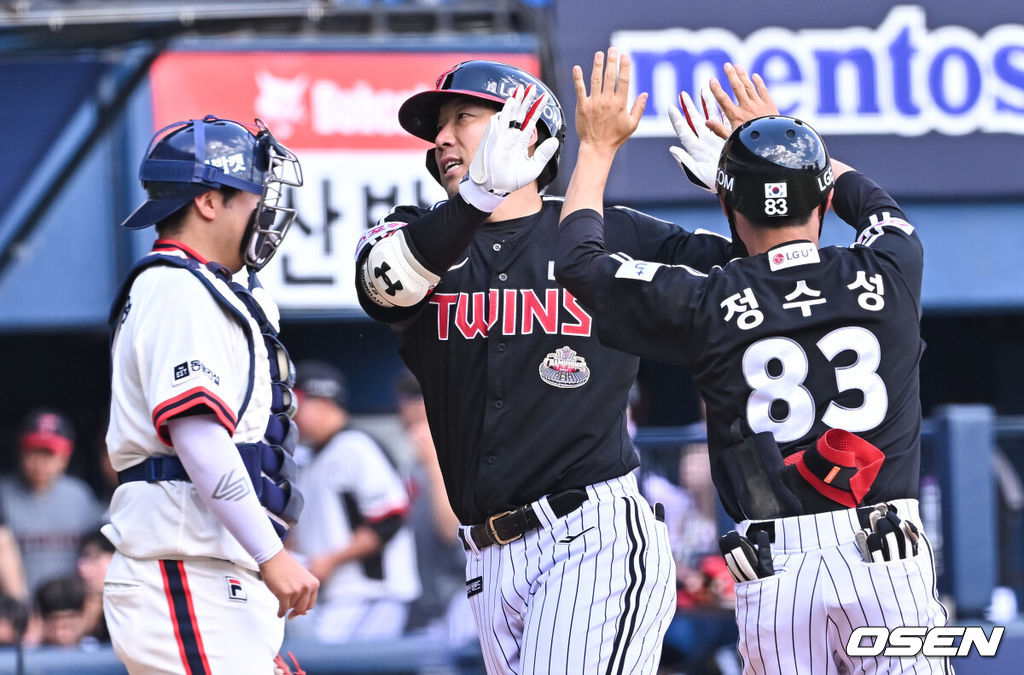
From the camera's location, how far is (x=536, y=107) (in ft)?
12.8

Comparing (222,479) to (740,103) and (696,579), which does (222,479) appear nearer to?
(740,103)

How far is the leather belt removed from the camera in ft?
12.9

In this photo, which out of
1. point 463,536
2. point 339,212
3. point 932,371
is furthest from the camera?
point 932,371

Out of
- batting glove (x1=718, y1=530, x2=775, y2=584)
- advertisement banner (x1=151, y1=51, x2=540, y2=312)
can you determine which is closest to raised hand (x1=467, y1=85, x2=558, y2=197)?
batting glove (x1=718, y1=530, x2=775, y2=584)

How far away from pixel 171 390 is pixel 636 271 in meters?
1.29

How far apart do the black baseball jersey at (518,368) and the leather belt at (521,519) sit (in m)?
0.04

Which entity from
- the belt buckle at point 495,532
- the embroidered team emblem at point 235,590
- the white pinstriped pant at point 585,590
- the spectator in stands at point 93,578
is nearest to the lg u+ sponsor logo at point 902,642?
the white pinstriped pant at point 585,590

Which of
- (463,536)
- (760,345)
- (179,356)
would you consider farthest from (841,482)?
(179,356)

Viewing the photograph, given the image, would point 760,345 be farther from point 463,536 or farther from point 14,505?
point 14,505

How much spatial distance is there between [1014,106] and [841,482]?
855 cm

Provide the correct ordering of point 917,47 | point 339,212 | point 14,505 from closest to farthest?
point 14,505 → point 339,212 → point 917,47

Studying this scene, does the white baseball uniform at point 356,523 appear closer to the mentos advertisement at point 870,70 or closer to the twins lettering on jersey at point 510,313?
the twins lettering on jersey at point 510,313

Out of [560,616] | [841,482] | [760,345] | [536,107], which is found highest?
[536,107]

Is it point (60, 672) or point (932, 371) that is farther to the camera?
point (932, 371)
